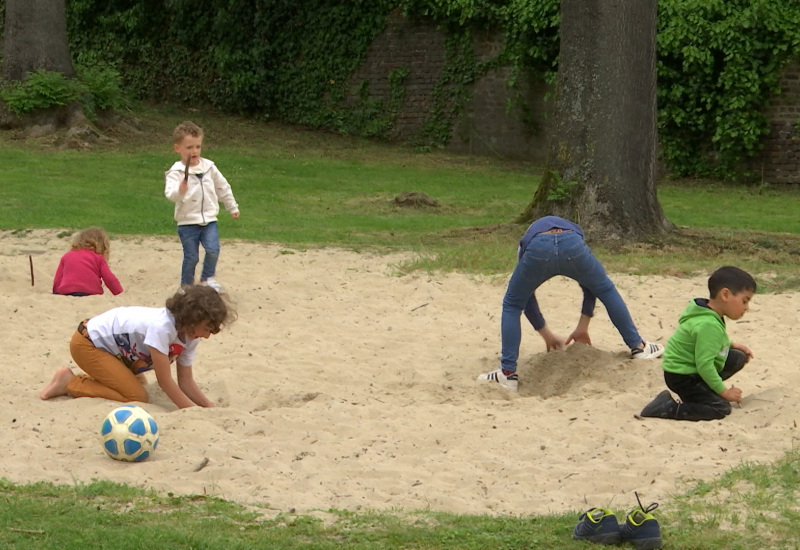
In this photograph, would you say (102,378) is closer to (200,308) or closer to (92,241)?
(200,308)

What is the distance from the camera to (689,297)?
10.0 m

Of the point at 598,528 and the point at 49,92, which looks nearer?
the point at 598,528

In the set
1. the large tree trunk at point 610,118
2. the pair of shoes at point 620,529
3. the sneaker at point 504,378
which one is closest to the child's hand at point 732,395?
the sneaker at point 504,378

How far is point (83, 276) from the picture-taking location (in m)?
9.95

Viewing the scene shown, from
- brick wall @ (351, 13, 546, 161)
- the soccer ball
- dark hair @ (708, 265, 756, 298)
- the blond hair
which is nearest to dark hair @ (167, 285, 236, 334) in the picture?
the soccer ball

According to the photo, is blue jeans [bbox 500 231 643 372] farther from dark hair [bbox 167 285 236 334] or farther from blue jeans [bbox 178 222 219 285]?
blue jeans [bbox 178 222 219 285]

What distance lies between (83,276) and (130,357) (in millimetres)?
3132

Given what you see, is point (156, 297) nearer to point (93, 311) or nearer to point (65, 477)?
point (93, 311)

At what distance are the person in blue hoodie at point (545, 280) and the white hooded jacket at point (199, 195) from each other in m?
3.13

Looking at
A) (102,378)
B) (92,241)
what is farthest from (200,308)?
(92,241)

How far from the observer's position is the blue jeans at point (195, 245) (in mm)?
10008

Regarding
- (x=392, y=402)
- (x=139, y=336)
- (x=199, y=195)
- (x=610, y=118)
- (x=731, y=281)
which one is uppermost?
(x=610, y=118)

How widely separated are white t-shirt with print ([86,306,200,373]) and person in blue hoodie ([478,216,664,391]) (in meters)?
2.11

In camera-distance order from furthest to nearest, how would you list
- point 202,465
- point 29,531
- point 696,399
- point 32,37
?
point 32,37 < point 696,399 < point 202,465 < point 29,531
